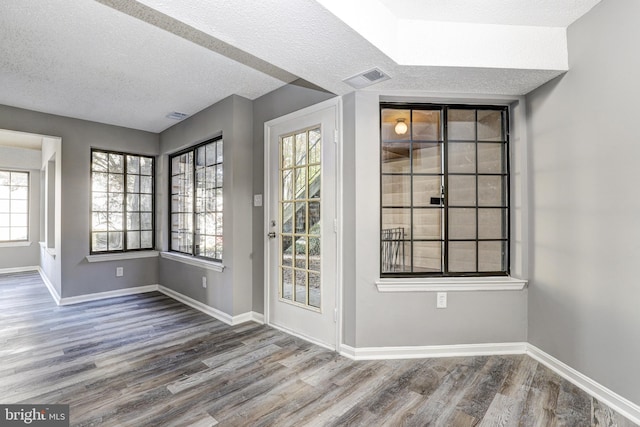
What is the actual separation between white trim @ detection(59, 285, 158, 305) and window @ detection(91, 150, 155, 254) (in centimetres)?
61

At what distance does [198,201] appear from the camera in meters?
4.21

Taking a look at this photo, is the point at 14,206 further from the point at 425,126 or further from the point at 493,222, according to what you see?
the point at 493,222

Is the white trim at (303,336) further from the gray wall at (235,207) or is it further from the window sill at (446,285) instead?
the window sill at (446,285)

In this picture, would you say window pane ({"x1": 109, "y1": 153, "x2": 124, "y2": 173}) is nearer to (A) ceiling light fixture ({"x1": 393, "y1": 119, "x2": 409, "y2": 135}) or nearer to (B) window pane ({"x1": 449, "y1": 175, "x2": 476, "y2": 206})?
(A) ceiling light fixture ({"x1": 393, "y1": 119, "x2": 409, "y2": 135})

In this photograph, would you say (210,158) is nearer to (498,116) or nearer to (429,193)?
(429,193)

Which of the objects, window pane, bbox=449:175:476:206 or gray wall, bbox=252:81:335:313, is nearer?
window pane, bbox=449:175:476:206

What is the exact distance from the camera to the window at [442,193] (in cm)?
271

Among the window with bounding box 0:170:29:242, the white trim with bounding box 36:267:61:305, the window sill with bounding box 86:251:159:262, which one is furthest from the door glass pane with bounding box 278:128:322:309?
the window with bounding box 0:170:29:242

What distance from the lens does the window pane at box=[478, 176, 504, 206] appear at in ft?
8.96

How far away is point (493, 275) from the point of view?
269 centimetres

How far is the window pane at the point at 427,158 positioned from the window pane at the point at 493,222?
571mm

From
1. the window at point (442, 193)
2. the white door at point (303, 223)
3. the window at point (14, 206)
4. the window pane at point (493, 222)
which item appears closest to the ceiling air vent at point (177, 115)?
the white door at point (303, 223)

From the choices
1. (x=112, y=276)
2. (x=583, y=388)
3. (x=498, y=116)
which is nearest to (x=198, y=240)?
(x=112, y=276)

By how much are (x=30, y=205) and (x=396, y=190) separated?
791 cm
